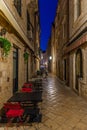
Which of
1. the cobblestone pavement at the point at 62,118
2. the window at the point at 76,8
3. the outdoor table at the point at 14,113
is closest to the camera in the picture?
the outdoor table at the point at 14,113

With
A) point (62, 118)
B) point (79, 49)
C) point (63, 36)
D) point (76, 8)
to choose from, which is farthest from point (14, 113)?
point (63, 36)

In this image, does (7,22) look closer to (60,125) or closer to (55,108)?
(60,125)

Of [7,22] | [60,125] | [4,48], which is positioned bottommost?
[60,125]

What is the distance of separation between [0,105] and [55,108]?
7.88ft

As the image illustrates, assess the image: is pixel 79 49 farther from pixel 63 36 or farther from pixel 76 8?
pixel 63 36

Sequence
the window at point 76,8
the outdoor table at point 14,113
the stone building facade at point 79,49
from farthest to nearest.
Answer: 1. the window at point 76,8
2. the stone building facade at point 79,49
3. the outdoor table at point 14,113

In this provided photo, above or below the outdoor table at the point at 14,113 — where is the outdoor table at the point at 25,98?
above

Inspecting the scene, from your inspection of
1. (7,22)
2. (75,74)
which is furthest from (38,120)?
(75,74)

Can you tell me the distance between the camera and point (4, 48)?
4574 mm

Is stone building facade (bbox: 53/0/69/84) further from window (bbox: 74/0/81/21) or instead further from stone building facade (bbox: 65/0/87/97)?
stone building facade (bbox: 65/0/87/97)

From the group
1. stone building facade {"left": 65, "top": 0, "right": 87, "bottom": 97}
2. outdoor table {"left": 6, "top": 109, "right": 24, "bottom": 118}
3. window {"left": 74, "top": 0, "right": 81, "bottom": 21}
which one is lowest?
outdoor table {"left": 6, "top": 109, "right": 24, "bottom": 118}

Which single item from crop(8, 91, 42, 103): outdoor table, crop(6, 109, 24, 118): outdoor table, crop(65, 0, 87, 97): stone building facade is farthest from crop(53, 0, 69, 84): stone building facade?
A: crop(6, 109, 24, 118): outdoor table

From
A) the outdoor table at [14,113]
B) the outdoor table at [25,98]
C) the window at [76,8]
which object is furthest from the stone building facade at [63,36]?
the outdoor table at [14,113]

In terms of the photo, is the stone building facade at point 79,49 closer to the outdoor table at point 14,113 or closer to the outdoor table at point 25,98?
the outdoor table at point 25,98
